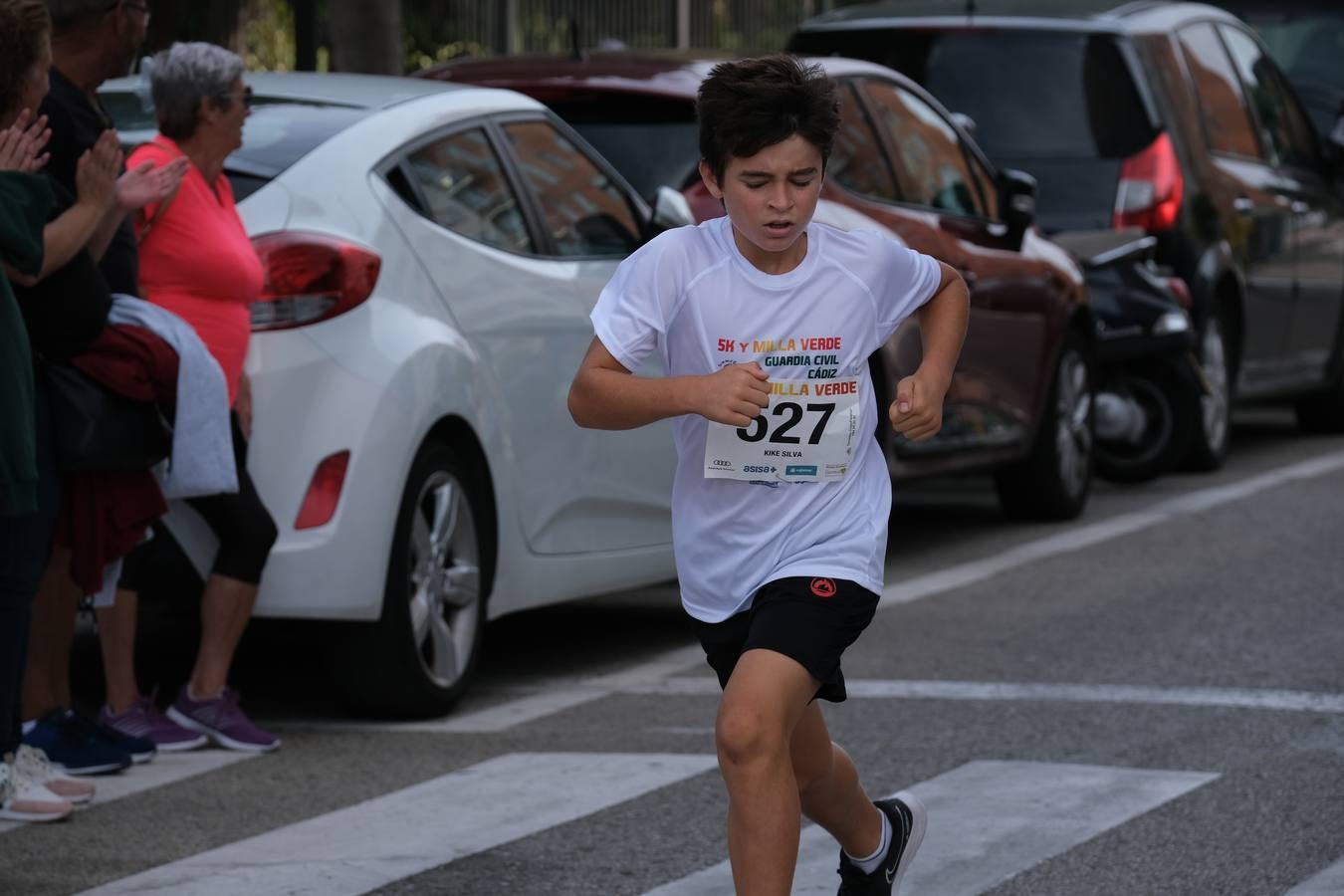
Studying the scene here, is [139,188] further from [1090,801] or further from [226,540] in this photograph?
[1090,801]

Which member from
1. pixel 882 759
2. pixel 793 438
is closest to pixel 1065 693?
pixel 882 759

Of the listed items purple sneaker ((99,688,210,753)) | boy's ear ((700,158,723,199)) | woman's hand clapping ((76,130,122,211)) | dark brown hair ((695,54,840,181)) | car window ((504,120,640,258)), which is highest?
dark brown hair ((695,54,840,181))

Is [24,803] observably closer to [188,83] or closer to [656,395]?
[188,83]

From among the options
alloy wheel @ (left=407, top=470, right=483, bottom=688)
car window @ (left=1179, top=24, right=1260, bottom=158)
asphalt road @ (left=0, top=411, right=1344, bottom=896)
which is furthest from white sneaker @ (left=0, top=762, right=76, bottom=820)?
car window @ (left=1179, top=24, right=1260, bottom=158)

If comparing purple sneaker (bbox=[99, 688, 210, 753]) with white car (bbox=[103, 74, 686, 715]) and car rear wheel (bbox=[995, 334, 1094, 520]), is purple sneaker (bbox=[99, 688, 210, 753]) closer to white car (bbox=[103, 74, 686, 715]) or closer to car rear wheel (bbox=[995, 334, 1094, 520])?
white car (bbox=[103, 74, 686, 715])

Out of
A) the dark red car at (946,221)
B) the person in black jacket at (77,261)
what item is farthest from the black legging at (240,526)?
the dark red car at (946,221)

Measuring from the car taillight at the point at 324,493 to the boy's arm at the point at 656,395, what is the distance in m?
2.18

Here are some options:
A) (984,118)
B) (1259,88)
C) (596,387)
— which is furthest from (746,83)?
(1259,88)

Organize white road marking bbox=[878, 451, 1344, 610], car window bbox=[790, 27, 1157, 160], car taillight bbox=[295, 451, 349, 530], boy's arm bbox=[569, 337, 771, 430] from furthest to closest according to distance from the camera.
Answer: car window bbox=[790, 27, 1157, 160] → white road marking bbox=[878, 451, 1344, 610] → car taillight bbox=[295, 451, 349, 530] → boy's arm bbox=[569, 337, 771, 430]

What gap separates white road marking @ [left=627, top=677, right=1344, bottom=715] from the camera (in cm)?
697

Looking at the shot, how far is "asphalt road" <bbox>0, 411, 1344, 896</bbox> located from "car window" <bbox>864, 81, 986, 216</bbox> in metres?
1.49

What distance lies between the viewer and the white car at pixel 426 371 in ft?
21.3

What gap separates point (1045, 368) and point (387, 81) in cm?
380

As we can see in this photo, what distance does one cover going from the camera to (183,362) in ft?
20.2
